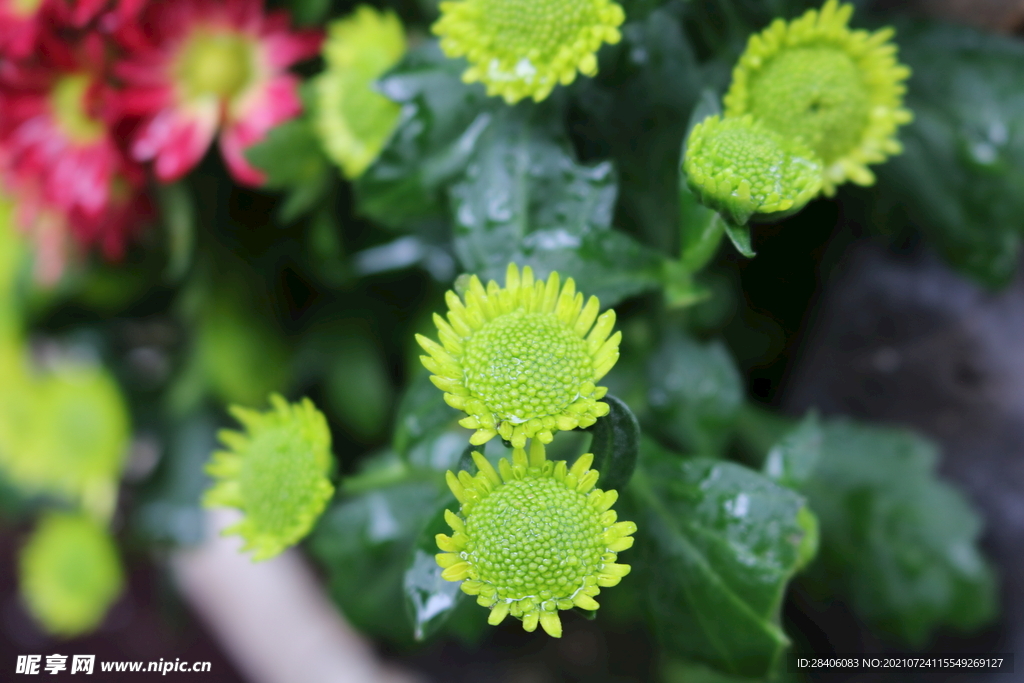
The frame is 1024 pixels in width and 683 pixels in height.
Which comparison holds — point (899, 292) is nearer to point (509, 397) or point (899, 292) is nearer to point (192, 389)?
point (509, 397)

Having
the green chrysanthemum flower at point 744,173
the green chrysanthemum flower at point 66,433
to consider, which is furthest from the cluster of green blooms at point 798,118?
the green chrysanthemum flower at point 66,433

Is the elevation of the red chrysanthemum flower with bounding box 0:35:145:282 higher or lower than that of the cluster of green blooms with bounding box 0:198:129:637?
higher

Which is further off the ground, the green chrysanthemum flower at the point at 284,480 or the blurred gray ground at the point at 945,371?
the green chrysanthemum flower at the point at 284,480

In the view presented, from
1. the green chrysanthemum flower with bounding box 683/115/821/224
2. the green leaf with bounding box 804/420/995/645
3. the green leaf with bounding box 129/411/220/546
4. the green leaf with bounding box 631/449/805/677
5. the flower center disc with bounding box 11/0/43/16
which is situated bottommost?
the green leaf with bounding box 129/411/220/546

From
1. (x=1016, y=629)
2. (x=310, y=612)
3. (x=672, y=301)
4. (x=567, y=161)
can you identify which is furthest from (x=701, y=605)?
(x=310, y=612)

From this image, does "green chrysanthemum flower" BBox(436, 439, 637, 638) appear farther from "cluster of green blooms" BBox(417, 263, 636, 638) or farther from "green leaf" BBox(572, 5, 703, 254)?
"green leaf" BBox(572, 5, 703, 254)

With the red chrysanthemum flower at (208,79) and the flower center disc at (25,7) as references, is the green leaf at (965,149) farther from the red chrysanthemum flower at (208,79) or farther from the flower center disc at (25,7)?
the flower center disc at (25,7)

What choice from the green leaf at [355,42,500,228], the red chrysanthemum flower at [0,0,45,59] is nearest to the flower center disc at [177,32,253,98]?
the red chrysanthemum flower at [0,0,45,59]
